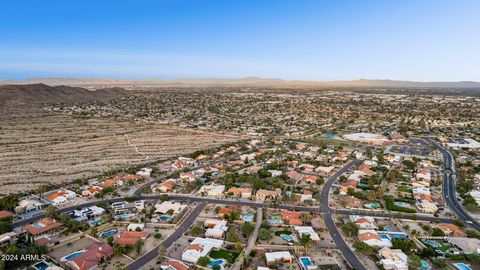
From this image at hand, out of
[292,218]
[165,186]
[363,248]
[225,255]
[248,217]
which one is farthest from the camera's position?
[165,186]

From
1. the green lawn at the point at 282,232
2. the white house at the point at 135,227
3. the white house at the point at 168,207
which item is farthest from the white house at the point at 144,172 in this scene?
the green lawn at the point at 282,232

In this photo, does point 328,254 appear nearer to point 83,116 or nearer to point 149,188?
point 149,188

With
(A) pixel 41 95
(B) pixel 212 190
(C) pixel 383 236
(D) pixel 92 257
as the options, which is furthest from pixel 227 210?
(A) pixel 41 95

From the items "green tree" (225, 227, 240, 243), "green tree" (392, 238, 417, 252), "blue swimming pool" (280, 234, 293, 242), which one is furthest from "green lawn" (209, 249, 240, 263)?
"green tree" (392, 238, 417, 252)

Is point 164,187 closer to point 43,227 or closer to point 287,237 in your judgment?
point 43,227

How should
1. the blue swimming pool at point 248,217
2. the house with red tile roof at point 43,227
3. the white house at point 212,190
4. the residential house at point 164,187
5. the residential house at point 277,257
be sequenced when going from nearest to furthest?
1. the residential house at point 277,257
2. the house with red tile roof at point 43,227
3. the blue swimming pool at point 248,217
4. the white house at point 212,190
5. the residential house at point 164,187

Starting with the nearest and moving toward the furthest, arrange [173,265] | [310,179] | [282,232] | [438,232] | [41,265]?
[173,265] → [41,265] → [438,232] → [282,232] → [310,179]

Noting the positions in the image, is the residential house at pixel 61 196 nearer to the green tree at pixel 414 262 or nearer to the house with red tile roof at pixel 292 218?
the house with red tile roof at pixel 292 218
